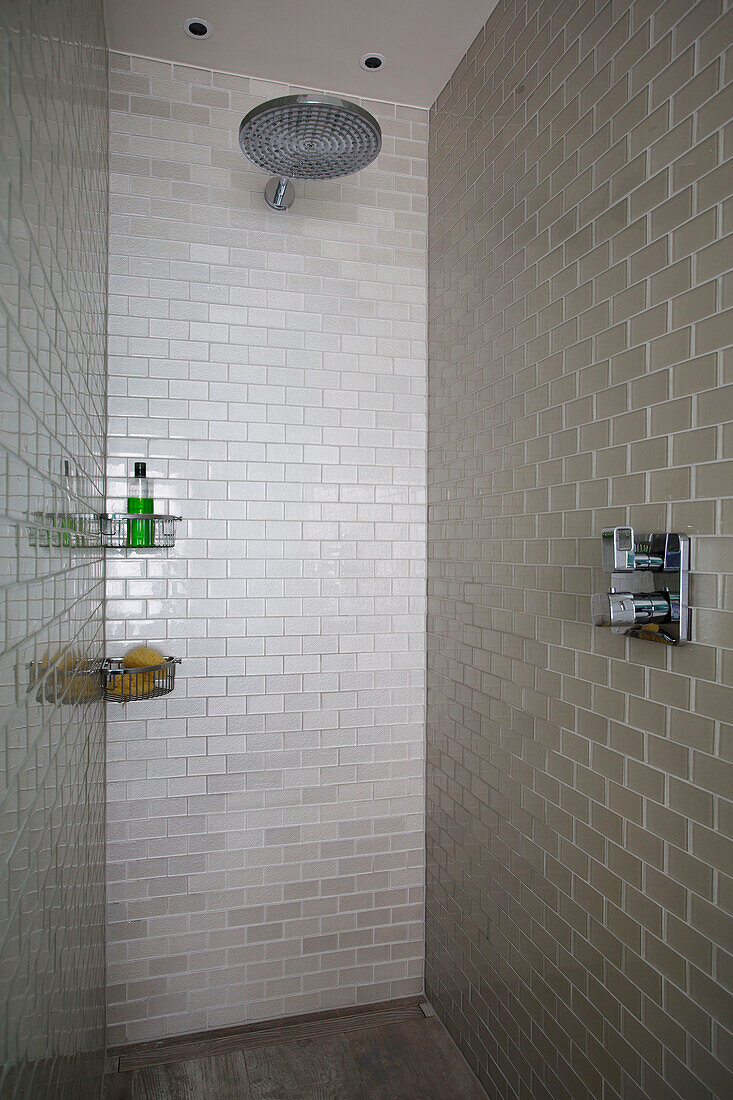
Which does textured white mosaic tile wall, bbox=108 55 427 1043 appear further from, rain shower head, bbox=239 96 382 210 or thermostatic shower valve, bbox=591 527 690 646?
thermostatic shower valve, bbox=591 527 690 646

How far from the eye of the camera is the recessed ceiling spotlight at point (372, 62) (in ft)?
6.88

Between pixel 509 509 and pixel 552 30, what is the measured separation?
109cm

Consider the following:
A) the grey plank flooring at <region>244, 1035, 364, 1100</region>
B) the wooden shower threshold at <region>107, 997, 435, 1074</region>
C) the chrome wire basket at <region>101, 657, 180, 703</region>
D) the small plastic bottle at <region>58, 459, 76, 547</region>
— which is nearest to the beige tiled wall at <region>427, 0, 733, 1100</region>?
the wooden shower threshold at <region>107, 997, 435, 1074</region>

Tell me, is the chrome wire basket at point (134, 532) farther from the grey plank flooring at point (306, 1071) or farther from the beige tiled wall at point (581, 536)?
the grey plank flooring at point (306, 1071)

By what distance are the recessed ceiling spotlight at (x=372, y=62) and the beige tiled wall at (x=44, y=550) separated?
3.49ft

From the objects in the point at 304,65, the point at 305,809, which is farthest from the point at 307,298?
the point at 305,809

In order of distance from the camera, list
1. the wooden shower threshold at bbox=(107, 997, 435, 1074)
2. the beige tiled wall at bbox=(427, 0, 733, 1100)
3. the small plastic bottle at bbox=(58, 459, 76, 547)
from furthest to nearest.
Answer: the wooden shower threshold at bbox=(107, 997, 435, 1074) → the beige tiled wall at bbox=(427, 0, 733, 1100) → the small plastic bottle at bbox=(58, 459, 76, 547)

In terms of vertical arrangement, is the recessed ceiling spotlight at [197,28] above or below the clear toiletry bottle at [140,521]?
above

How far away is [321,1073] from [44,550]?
79.0 inches

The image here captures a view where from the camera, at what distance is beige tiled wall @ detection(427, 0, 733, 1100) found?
1.12 metres

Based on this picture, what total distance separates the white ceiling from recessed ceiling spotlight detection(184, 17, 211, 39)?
0.5 inches

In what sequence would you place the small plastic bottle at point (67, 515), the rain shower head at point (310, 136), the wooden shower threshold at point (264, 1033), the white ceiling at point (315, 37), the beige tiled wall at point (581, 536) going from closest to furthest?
the small plastic bottle at point (67, 515) → the beige tiled wall at point (581, 536) → the rain shower head at point (310, 136) → the white ceiling at point (315, 37) → the wooden shower threshold at point (264, 1033)

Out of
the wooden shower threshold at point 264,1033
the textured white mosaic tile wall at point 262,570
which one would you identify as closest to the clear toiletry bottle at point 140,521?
the textured white mosaic tile wall at point 262,570

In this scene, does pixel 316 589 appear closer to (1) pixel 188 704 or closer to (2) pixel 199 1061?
(1) pixel 188 704
